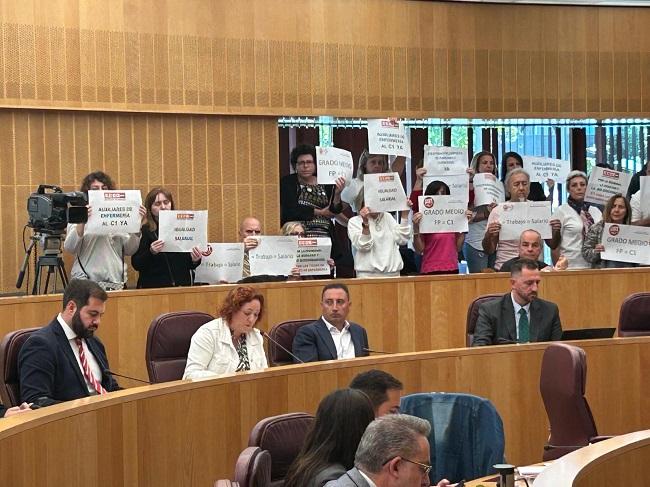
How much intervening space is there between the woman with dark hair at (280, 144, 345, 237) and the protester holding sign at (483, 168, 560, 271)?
4.10 ft

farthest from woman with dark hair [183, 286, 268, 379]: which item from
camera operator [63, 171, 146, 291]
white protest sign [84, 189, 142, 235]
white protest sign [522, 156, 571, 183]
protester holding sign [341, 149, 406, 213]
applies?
white protest sign [522, 156, 571, 183]

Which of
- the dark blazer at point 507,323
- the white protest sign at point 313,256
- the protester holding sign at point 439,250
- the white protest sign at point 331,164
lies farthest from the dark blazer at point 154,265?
the dark blazer at point 507,323

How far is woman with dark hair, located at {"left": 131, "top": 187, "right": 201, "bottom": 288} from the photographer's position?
9086 mm

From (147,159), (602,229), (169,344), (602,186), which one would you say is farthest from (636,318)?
(147,159)

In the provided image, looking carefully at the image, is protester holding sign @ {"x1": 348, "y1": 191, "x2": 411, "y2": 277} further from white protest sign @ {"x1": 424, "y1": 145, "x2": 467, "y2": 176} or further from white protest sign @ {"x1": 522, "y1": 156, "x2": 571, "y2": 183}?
white protest sign @ {"x1": 522, "y1": 156, "x2": 571, "y2": 183}

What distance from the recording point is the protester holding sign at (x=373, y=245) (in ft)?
32.3

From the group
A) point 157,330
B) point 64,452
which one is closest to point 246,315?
point 157,330

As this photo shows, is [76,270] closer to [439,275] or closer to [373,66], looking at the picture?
[439,275]

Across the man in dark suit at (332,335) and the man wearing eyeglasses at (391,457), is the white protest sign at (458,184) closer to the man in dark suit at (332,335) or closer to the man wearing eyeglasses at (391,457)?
the man in dark suit at (332,335)

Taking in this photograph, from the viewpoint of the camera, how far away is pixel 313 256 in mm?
9492

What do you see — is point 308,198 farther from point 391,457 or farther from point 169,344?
point 391,457

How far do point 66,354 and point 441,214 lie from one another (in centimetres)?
457

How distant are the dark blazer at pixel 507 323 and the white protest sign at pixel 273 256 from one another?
1.66 metres

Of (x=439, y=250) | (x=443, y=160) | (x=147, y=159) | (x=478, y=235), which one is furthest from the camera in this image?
(x=147, y=159)
